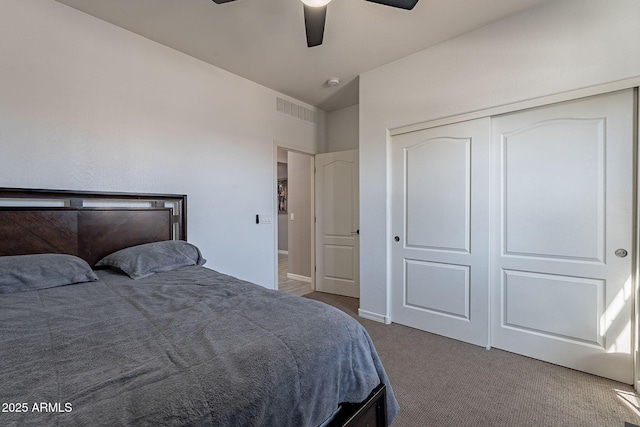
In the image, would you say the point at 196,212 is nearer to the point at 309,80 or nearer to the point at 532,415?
the point at 309,80

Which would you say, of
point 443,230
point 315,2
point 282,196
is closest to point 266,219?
point 443,230

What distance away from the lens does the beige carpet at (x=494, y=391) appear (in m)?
1.60

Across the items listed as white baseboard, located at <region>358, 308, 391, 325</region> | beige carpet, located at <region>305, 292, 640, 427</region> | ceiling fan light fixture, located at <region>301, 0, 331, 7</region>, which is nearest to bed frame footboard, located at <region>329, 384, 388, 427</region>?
beige carpet, located at <region>305, 292, 640, 427</region>

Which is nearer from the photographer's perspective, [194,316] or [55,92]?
[194,316]

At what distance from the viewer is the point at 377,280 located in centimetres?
308

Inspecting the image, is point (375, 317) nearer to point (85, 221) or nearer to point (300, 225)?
point (300, 225)

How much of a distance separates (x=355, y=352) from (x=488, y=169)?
6.64 ft

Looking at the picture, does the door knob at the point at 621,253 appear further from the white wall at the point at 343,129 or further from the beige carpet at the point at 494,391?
the white wall at the point at 343,129

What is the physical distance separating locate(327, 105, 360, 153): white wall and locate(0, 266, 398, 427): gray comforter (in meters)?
3.06

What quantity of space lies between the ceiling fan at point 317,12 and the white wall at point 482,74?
1175 mm

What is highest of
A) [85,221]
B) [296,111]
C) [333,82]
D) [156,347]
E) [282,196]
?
[333,82]

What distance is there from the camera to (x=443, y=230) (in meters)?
2.66

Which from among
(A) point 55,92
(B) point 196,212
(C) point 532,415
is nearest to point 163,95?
(A) point 55,92

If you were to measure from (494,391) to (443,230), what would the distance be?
130cm
